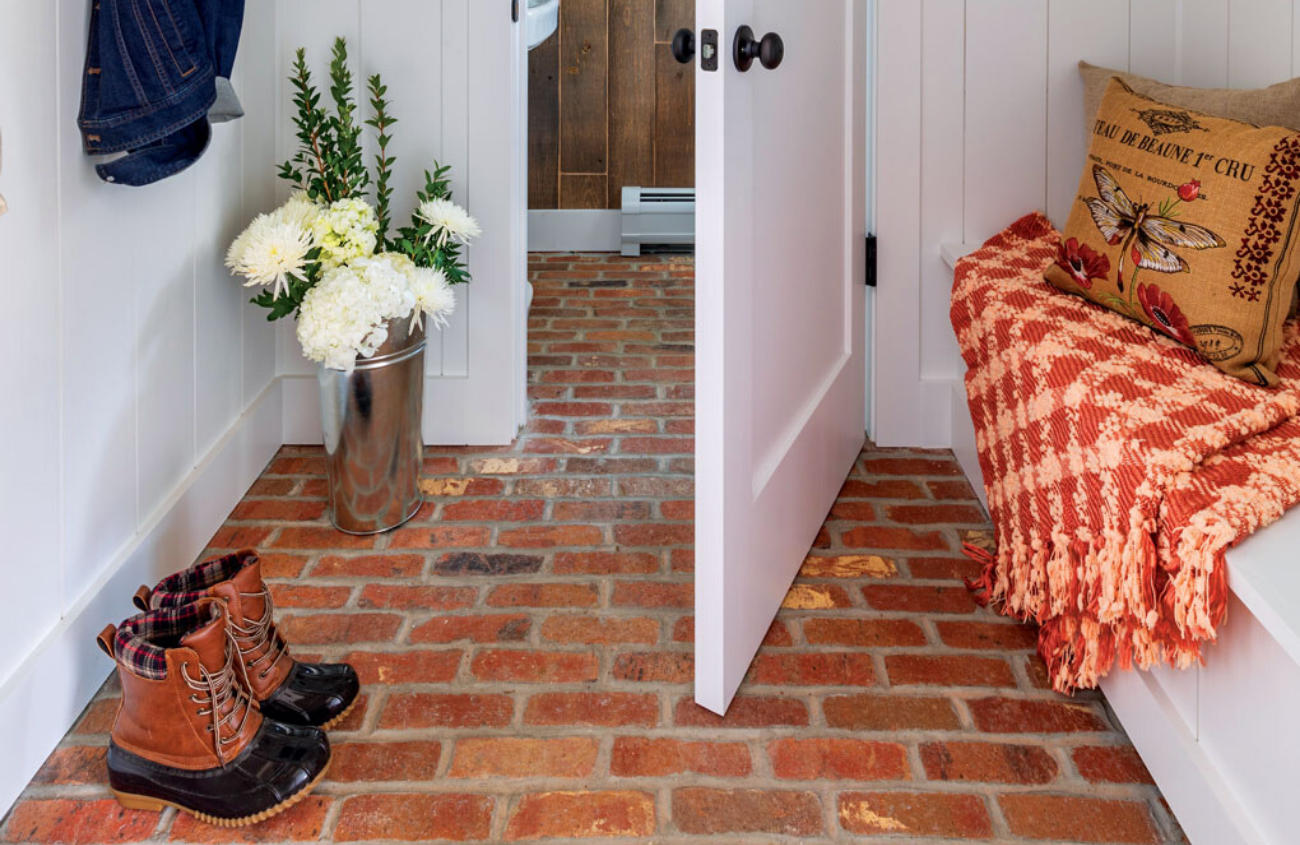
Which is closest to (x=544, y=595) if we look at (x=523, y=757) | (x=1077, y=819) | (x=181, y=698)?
(x=523, y=757)

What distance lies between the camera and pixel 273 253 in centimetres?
188

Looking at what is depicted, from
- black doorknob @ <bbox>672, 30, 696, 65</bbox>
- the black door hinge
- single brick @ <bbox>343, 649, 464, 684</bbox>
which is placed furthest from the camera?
the black door hinge

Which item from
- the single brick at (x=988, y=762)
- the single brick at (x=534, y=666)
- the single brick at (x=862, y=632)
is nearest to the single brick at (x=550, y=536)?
the single brick at (x=534, y=666)

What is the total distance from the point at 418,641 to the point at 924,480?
114cm

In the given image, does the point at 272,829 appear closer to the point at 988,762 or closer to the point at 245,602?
the point at 245,602

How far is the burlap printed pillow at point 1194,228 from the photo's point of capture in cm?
148

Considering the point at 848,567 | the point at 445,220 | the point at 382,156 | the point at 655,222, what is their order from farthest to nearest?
1. the point at 655,222
2. the point at 382,156
3. the point at 445,220
4. the point at 848,567

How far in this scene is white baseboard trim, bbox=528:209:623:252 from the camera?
4270mm

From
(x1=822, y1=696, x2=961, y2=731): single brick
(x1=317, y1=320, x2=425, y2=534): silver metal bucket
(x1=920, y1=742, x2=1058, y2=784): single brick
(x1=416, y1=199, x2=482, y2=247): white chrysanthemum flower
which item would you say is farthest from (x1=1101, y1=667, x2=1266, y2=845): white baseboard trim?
(x1=416, y1=199, x2=482, y2=247): white chrysanthemum flower

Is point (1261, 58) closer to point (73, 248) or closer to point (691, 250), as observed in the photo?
point (73, 248)

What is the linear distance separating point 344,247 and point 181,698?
925 millimetres

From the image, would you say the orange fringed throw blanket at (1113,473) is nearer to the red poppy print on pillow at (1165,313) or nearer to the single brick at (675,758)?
the red poppy print on pillow at (1165,313)

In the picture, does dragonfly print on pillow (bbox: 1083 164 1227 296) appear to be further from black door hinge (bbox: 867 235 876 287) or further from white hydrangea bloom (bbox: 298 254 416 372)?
white hydrangea bloom (bbox: 298 254 416 372)

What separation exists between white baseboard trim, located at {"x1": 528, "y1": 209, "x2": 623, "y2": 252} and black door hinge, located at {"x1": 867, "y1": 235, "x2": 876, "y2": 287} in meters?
1.97
